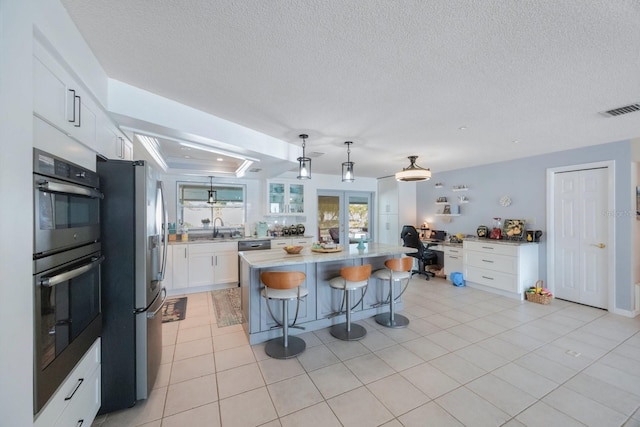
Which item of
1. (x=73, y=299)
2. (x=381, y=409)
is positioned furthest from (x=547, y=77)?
(x=73, y=299)

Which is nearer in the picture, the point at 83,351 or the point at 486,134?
the point at 83,351

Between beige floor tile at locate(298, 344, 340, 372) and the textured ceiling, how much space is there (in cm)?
243

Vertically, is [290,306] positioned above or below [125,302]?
below

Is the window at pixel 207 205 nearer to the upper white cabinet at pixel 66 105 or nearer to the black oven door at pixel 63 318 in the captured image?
the upper white cabinet at pixel 66 105

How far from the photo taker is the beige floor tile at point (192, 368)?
2.29m

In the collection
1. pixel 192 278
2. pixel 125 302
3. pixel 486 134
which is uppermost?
pixel 486 134

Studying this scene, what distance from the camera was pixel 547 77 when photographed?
199 centimetres

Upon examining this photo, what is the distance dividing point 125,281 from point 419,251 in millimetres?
5108

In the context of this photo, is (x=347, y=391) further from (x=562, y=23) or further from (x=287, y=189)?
(x=287, y=189)

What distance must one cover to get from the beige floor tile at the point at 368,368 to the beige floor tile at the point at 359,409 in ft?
0.55

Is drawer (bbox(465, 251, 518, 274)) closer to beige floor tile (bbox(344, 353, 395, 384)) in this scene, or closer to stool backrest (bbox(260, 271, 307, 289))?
beige floor tile (bbox(344, 353, 395, 384))

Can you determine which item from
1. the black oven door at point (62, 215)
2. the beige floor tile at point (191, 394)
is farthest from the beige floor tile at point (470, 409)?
the black oven door at point (62, 215)

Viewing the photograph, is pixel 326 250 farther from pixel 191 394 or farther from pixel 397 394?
pixel 191 394

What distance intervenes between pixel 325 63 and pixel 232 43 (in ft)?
2.02
